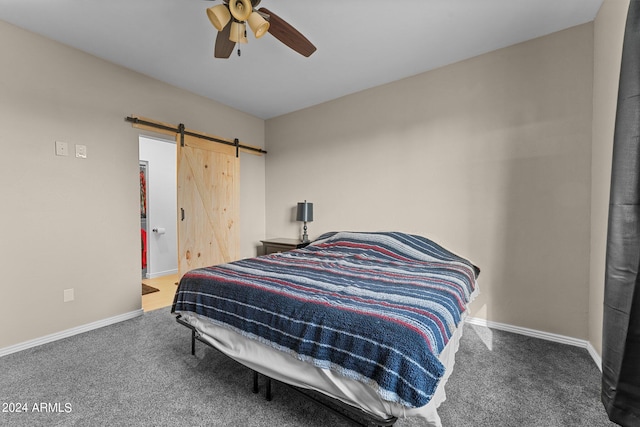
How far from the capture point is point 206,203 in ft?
12.3

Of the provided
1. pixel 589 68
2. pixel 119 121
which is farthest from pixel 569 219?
pixel 119 121

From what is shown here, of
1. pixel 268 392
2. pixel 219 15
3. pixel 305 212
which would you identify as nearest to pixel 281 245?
pixel 305 212

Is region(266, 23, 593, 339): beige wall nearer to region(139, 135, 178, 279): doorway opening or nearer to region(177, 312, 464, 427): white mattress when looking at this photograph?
region(177, 312, 464, 427): white mattress

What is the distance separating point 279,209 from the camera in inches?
171

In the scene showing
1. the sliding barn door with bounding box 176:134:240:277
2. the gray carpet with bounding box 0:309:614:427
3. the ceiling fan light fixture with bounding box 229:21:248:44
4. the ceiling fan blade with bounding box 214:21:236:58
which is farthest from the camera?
the sliding barn door with bounding box 176:134:240:277

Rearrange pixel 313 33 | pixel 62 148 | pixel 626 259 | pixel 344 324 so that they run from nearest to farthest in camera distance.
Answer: pixel 626 259, pixel 344 324, pixel 313 33, pixel 62 148

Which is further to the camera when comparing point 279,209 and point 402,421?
point 279,209

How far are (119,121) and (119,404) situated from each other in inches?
99.4

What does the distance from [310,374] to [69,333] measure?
8.26 feet

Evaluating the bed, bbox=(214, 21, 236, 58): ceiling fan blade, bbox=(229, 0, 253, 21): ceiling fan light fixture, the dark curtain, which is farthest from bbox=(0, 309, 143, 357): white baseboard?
the dark curtain

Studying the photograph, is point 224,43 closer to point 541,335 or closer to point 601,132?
point 601,132

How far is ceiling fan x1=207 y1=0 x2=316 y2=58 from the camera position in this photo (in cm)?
165

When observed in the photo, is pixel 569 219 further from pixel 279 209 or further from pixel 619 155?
pixel 279 209

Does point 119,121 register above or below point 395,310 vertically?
above
